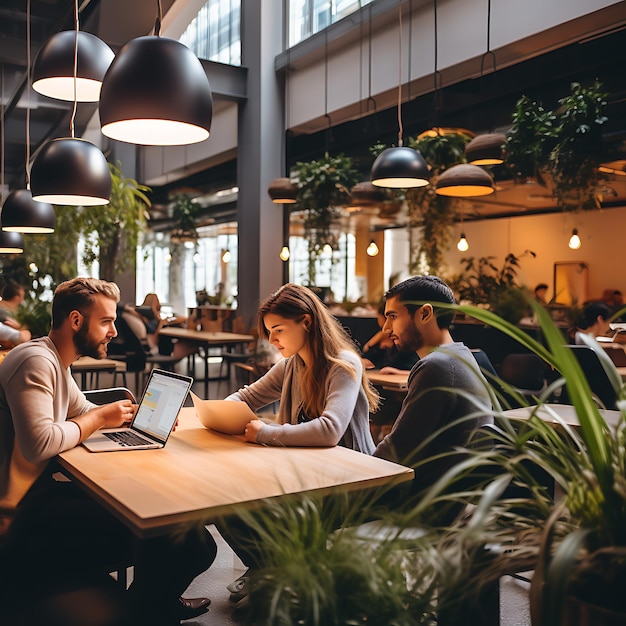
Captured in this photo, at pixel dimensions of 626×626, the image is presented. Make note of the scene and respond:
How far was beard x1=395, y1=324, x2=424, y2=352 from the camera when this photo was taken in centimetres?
286

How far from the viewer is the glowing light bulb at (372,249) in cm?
967

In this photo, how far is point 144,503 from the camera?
1.94m

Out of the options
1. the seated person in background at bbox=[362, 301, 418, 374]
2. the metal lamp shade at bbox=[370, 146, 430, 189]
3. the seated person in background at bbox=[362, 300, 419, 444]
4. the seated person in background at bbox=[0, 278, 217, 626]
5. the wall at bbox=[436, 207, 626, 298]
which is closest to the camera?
the seated person in background at bbox=[0, 278, 217, 626]

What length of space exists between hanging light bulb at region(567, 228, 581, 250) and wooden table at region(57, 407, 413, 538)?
16.2 feet

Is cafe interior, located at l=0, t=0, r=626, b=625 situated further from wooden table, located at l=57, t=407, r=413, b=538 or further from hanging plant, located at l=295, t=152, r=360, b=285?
wooden table, located at l=57, t=407, r=413, b=538

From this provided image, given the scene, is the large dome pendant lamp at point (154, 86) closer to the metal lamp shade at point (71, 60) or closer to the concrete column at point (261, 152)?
the metal lamp shade at point (71, 60)

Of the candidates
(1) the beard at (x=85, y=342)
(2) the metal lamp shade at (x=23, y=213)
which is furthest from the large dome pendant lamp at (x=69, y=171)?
(2) the metal lamp shade at (x=23, y=213)

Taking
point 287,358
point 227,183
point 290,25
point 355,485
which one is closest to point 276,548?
point 355,485

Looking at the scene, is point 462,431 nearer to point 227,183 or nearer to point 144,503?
point 144,503

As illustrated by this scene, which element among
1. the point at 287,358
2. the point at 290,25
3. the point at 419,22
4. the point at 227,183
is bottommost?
the point at 287,358

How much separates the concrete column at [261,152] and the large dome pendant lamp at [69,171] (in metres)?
6.93

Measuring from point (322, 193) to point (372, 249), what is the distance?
104 centimetres

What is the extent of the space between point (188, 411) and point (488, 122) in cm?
545

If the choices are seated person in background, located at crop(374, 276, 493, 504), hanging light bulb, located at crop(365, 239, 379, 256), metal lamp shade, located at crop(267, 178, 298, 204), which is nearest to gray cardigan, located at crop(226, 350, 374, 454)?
seated person in background, located at crop(374, 276, 493, 504)
